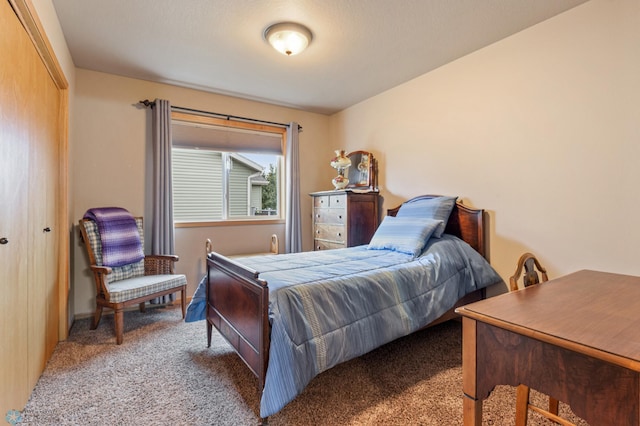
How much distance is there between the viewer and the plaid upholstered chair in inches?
101

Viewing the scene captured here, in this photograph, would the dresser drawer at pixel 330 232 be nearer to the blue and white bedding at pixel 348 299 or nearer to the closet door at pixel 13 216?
the blue and white bedding at pixel 348 299

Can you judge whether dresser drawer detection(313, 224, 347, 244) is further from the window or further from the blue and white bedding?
the blue and white bedding

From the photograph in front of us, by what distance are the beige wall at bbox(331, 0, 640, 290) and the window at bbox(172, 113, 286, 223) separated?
2.00 metres

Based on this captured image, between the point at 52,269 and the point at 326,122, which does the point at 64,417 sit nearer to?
the point at 52,269

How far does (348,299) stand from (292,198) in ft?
8.14

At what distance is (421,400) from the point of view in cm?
178

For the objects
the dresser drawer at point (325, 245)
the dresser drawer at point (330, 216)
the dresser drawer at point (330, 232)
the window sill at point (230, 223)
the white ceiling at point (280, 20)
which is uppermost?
the white ceiling at point (280, 20)

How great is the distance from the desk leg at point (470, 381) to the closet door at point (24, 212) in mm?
1917

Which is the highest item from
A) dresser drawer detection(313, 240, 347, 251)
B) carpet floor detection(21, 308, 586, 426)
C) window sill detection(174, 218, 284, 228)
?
window sill detection(174, 218, 284, 228)

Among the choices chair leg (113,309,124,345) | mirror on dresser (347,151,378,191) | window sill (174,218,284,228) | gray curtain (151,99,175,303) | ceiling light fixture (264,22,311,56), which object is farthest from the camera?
mirror on dresser (347,151,378,191)

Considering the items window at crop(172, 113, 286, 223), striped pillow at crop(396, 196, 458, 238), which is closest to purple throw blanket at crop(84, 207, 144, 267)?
window at crop(172, 113, 286, 223)

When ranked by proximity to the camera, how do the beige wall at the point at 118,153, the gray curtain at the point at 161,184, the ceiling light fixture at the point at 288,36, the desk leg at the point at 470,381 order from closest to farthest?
1. the desk leg at the point at 470,381
2. the ceiling light fixture at the point at 288,36
3. the beige wall at the point at 118,153
4. the gray curtain at the point at 161,184

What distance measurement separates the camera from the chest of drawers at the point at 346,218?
11.7 feet

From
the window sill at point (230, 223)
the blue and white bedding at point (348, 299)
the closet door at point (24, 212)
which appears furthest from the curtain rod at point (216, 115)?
the blue and white bedding at point (348, 299)
